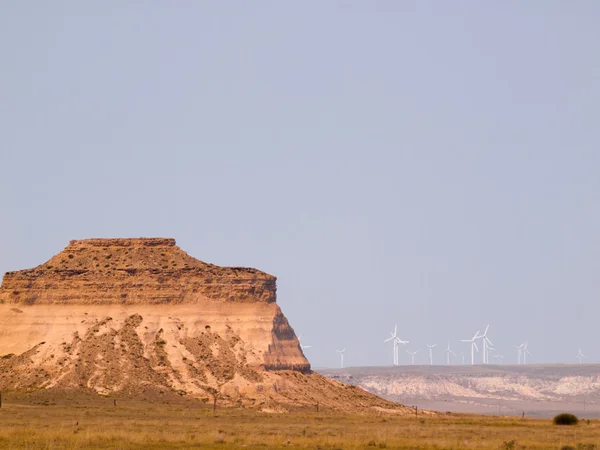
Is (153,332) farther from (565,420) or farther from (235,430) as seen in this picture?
(235,430)

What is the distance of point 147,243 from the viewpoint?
124875 millimetres

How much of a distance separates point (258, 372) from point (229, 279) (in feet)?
34.4

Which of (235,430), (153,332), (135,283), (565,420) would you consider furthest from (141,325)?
(235,430)

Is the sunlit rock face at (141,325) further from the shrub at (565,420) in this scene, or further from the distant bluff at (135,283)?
the shrub at (565,420)

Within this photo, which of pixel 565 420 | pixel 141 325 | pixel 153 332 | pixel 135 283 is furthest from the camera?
pixel 135 283

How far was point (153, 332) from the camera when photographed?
378ft

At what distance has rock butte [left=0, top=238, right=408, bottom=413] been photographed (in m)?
110

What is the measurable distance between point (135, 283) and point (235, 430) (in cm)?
4954

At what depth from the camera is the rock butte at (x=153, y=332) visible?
109938mm

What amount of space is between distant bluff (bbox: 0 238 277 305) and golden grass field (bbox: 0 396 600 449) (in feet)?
53.0

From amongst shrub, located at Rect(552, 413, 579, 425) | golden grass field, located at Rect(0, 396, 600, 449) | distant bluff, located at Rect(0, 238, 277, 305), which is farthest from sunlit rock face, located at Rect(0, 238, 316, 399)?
shrub, located at Rect(552, 413, 579, 425)

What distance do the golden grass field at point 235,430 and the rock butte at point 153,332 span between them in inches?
250

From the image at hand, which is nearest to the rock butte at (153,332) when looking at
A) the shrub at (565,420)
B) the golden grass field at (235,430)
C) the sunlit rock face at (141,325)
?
the sunlit rock face at (141,325)

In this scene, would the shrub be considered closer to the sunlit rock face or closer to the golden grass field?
the golden grass field
